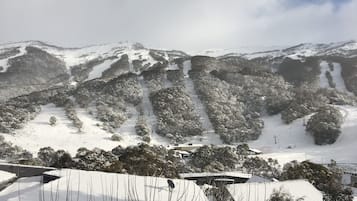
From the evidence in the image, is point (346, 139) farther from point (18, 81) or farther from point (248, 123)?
point (18, 81)

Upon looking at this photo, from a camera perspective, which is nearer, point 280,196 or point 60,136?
point 280,196

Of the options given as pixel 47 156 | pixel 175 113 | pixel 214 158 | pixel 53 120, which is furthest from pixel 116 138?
pixel 214 158

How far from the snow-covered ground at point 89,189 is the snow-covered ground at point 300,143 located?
128 ft

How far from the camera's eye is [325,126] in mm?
65188

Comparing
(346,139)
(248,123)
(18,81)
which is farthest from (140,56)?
(346,139)

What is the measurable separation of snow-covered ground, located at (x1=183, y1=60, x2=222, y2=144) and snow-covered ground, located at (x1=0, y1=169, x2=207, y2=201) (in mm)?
49787

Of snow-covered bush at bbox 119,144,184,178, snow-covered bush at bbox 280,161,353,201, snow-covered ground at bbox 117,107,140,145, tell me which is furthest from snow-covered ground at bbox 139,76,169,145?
snow-covered bush at bbox 280,161,353,201

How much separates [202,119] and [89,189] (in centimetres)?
6001

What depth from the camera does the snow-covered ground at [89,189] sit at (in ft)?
51.2

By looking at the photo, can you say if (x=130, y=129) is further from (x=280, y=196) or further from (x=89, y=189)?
(x=89, y=189)

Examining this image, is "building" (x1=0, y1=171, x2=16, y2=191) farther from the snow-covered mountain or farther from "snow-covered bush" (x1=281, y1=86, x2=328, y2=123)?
"snow-covered bush" (x1=281, y1=86, x2=328, y2=123)

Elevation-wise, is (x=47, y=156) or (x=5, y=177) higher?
(x=5, y=177)

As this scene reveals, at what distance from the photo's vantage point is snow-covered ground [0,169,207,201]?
1561 centimetres

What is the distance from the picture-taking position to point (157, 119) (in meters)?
73.7
